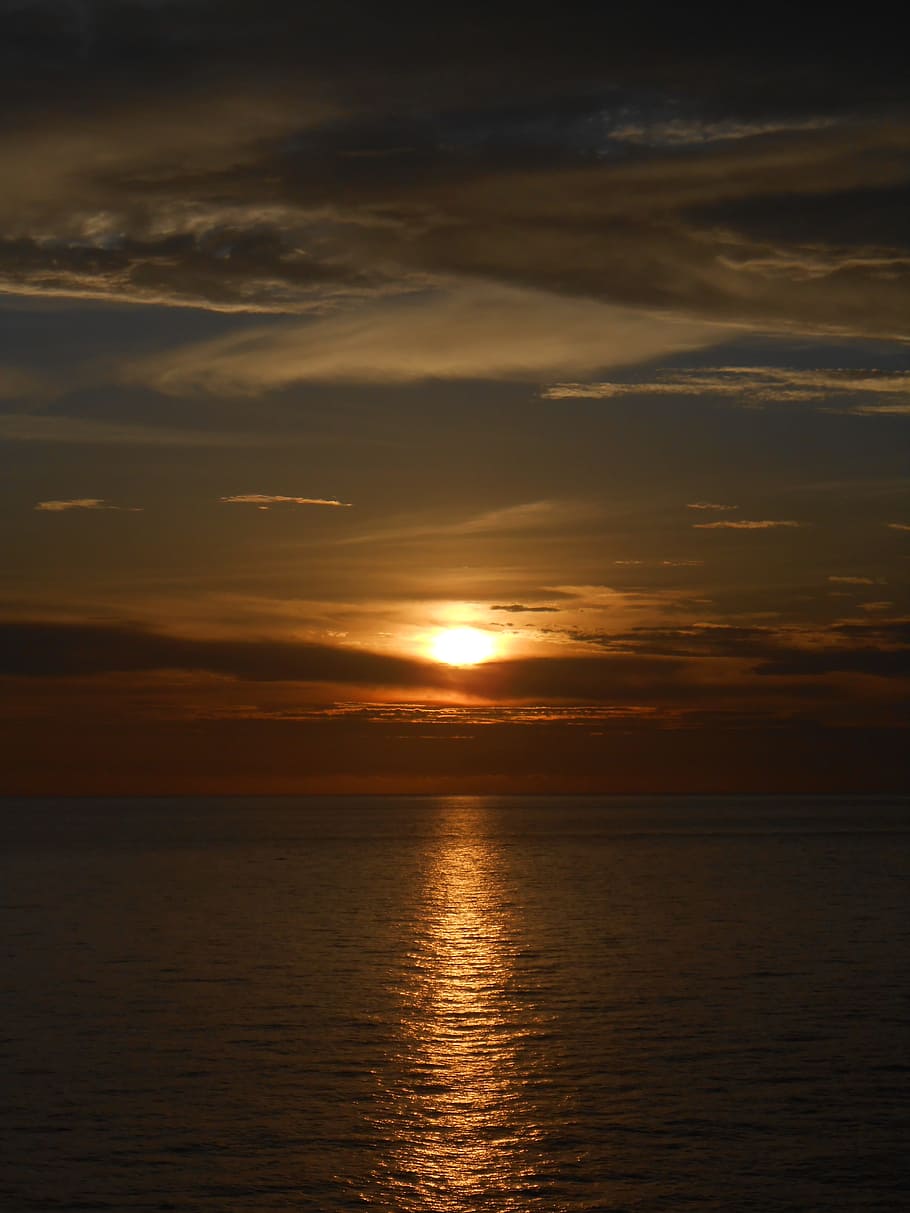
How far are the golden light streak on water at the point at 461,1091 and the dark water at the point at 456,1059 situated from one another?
0.38 ft

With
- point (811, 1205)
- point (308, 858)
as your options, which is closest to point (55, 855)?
point (308, 858)

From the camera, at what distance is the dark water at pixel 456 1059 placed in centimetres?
2923

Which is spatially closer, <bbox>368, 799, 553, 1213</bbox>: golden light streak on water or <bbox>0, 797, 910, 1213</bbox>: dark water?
<bbox>368, 799, 553, 1213</bbox>: golden light streak on water

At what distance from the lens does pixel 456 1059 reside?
135ft

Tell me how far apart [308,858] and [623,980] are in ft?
352

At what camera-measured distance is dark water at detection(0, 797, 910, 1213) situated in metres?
29.2

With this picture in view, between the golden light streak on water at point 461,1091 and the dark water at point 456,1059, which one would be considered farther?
the dark water at point 456,1059

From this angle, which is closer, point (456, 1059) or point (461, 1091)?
point (461, 1091)

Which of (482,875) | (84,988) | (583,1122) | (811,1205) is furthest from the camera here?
(482,875)

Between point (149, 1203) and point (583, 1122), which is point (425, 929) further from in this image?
point (149, 1203)

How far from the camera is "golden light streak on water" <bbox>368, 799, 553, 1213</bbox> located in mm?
28875

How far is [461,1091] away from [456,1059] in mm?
4319

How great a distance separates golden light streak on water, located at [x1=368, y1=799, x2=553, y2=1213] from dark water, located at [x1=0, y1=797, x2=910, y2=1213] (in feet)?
0.38

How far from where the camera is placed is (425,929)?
80.1 meters
